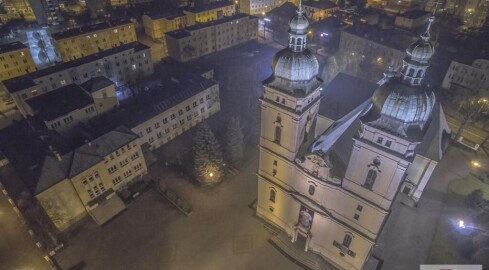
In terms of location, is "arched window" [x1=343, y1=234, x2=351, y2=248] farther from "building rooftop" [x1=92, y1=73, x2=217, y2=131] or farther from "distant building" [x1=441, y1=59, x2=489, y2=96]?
"distant building" [x1=441, y1=59, x2=489, y2=96]

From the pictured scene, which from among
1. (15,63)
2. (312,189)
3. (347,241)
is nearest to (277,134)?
(312,189)

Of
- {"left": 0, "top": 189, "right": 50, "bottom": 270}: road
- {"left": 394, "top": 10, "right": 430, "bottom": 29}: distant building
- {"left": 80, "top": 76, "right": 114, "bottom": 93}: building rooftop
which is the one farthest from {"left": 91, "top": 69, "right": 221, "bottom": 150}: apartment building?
{"left": 394, "top": 10, "right": 430, "bottom": 29}: distant building

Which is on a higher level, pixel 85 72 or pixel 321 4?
pixel 321 4

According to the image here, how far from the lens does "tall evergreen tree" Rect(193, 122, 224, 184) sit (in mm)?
53031

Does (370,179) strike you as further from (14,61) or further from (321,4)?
(321,4)

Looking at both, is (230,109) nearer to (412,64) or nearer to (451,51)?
(412,64)

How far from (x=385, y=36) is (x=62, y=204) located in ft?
303

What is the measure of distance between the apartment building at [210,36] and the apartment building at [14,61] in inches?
1592

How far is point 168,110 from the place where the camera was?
6319cm

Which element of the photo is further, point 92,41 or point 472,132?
point 92,41

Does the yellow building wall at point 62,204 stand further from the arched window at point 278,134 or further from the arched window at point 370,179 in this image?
the arched window at point 370,179

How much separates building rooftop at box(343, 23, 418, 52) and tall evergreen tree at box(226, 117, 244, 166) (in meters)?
56.0

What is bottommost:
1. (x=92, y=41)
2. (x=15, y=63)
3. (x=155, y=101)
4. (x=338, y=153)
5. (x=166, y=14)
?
(x=155, y=101)

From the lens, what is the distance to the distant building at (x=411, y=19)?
106375 mm
